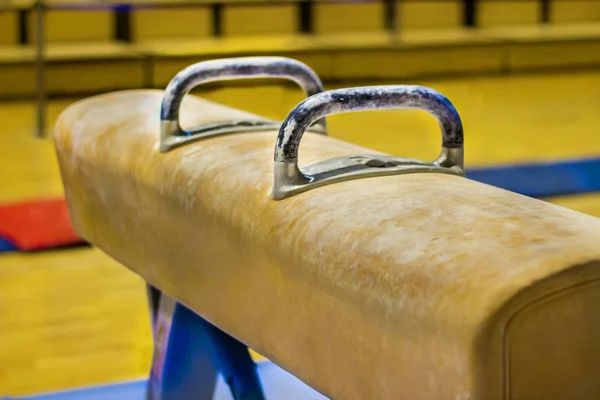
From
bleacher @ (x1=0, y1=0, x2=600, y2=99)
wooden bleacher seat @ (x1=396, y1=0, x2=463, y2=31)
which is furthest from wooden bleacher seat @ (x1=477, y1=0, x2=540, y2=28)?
wooden bleacher seat @ (x1=396, y1=0, x2=463, y2=31)

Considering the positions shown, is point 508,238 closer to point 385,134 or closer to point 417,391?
point 417,391

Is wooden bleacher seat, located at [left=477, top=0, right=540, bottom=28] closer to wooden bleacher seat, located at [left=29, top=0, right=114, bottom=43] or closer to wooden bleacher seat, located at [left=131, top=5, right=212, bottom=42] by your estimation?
wooden bleacher seat, located at [left=131, top=5, right=212, bottom=42]

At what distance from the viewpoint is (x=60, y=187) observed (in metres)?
4.18

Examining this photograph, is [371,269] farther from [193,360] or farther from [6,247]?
[6,247]

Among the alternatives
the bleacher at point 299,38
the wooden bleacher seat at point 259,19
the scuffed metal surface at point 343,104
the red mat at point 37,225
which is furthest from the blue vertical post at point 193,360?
the wooden bleacher seat at point 259,19

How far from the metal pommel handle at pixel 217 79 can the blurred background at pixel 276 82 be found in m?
1.23

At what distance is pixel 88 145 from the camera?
1.63 m

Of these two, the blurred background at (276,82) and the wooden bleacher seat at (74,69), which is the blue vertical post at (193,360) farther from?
the wooden bleacher seat at (74,69)

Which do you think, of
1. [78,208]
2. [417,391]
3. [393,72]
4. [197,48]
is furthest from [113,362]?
[393,72]

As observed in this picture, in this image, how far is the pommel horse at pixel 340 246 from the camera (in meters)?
0.77

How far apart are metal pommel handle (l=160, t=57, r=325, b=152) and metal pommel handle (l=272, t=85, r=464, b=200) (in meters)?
0.33

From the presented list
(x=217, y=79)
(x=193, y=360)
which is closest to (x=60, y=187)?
(x=193, y=360)

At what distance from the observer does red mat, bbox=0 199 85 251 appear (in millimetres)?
3307

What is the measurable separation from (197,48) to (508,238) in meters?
6.40
